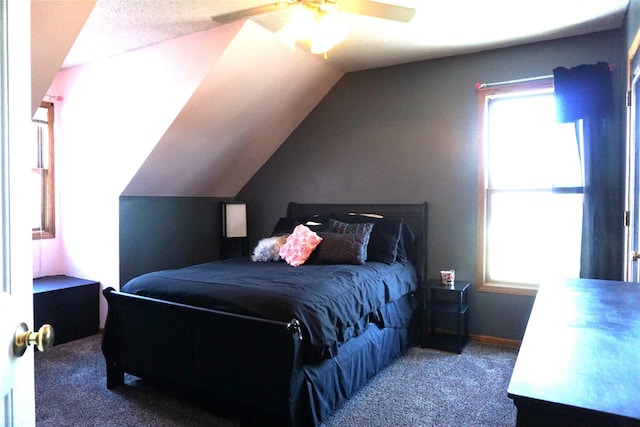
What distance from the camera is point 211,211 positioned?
4.74m

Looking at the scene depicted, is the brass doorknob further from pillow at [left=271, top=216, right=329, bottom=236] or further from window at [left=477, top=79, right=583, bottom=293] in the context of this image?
window at [left=477, top=79, right=583, bottom=293]

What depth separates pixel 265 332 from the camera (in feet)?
7.13

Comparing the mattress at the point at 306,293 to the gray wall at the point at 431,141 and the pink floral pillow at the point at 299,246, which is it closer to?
the pink floral pillow at the point at 299,246

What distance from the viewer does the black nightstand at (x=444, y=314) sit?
11.5 ft

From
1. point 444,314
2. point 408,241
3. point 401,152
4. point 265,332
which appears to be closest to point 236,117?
point 401,152

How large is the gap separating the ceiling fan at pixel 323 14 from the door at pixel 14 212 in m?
1.42

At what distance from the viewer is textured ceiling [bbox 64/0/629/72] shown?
2.82m

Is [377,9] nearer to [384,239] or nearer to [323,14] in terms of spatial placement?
[323,14]

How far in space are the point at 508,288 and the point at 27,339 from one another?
3533mm

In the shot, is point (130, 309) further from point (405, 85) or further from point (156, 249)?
point (405, 85)

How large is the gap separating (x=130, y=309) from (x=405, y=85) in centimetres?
301

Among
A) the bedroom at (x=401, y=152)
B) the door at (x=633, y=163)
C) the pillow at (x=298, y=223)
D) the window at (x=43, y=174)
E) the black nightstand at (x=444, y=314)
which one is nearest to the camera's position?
the door at (x=633, y=163)

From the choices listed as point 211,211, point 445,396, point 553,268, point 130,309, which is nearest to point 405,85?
point 553,268

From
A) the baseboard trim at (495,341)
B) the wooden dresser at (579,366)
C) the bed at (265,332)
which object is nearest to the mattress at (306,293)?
the bed at (265,332)
